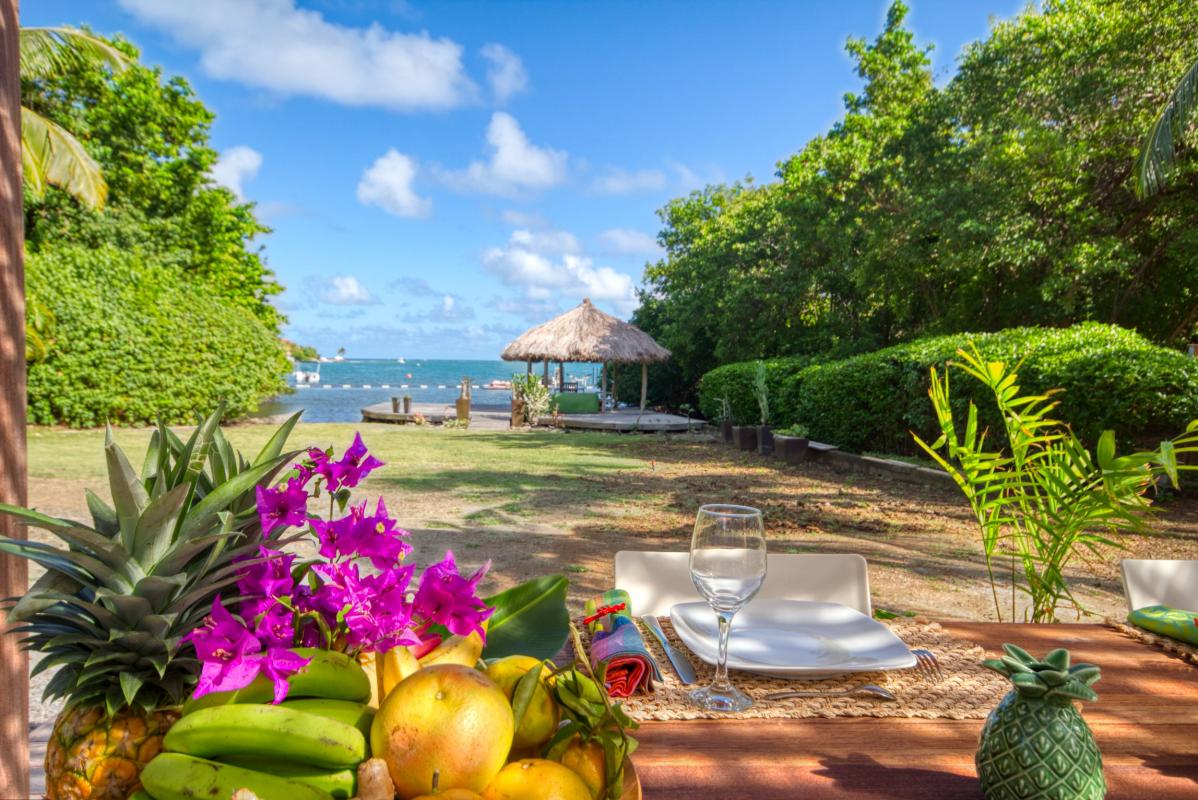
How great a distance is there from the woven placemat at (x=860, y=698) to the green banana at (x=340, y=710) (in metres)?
0.60

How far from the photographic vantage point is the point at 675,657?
143 centimetres

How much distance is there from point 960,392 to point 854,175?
7.07 metres

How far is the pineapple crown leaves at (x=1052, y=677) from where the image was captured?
890 mm

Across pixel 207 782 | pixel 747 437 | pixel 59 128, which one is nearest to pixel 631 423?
pixel 747 437

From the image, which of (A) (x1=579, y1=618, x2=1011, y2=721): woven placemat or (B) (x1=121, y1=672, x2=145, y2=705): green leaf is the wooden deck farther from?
(B) (x1=121, y1=672, x2=145, y2=705): green leaf

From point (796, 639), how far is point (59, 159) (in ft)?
52.3

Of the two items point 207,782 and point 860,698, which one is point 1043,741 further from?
point 207,782

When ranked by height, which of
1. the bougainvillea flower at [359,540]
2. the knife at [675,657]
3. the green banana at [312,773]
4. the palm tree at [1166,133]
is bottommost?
the knife at [675,657]

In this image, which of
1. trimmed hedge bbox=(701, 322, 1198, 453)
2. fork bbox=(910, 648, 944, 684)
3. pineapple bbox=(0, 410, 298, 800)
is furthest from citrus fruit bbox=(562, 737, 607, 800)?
trimmed hedge bbox=(701, 322, 1198, 453)

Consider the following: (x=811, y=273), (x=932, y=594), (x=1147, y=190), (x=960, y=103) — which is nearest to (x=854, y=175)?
(x=960, y=103)

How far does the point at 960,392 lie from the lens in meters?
9.95

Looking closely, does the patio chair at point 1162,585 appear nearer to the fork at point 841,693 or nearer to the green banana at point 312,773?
the fork at point 841,693

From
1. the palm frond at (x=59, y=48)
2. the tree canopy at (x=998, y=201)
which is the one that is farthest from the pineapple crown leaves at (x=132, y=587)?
the palm frond at (x=59, y=48)

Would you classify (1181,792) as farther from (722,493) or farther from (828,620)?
(722,493)
